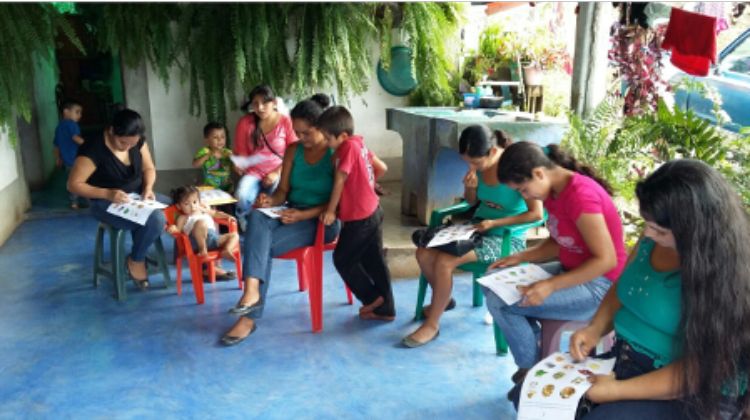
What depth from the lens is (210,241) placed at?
3.96 m

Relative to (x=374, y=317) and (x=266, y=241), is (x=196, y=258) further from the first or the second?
(x=374, y=317)

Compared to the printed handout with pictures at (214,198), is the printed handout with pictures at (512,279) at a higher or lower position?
higher

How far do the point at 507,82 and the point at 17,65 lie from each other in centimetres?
418

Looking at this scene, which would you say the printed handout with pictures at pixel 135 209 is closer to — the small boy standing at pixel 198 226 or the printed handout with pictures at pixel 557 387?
the small boy standing at pixel 198 226

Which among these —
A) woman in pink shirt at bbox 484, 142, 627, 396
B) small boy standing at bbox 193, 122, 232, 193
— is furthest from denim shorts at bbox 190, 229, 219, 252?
woman in pink shirt at bbox 484, 142, 627, 396

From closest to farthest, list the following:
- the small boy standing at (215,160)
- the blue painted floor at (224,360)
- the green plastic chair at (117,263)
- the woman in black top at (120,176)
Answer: the blue painted floor at (224,360)
the woman in black top at (120,176)
the green plastic chair at (117,263)
the small boy standing at (215,160)

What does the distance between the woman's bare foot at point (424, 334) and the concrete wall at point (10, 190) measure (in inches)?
139

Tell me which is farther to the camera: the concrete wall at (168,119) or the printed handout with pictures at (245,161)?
the concrete wall at (168,119)

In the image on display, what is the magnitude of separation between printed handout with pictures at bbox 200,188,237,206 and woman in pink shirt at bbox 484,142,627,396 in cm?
223

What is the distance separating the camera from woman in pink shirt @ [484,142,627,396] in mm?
2221

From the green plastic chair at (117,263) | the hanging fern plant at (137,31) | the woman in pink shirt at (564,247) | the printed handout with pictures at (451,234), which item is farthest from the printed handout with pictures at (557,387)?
the hanging fern plant at (137,31)

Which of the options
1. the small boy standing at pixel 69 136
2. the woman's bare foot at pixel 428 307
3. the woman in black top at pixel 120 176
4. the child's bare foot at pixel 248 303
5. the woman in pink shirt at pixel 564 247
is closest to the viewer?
the woman in pink shirt at pixel 564 247

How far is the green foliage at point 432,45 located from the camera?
211 inches

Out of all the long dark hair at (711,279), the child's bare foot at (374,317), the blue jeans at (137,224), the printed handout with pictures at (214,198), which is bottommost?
the child's bare foot at (374,317)
